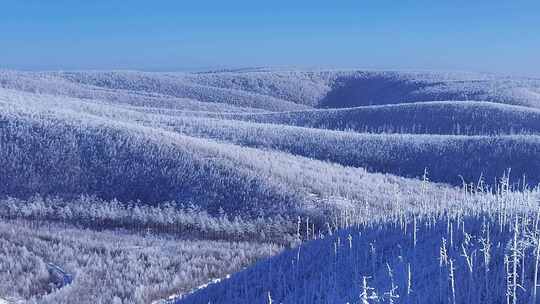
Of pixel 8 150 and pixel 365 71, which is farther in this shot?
pixel 365 71

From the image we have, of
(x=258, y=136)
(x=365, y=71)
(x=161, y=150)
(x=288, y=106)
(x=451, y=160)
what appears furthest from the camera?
(x=365, y=71)

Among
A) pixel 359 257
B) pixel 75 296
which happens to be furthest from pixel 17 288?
pixel 359 257

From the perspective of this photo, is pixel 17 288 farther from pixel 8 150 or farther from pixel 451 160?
pixel 451 160

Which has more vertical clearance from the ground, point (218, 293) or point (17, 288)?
point (218, 293)

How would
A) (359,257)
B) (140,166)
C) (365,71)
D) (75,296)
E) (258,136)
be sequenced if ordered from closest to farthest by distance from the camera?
(359,257)
(75,296)
(140,166)
(258,136)
(365,71)

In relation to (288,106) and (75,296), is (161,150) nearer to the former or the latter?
(75,296)

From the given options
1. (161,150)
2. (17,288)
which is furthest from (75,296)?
(161,150)
